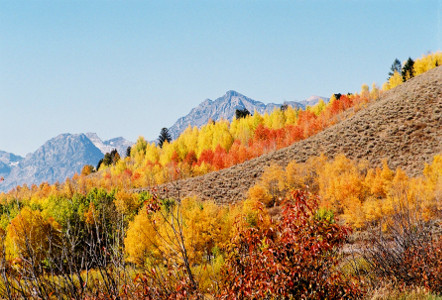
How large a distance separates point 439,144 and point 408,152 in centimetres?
384

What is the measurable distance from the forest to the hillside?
4.75m

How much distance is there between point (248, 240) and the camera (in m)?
6.93

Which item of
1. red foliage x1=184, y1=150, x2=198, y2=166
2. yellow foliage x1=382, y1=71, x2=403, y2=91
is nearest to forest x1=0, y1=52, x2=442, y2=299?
red foliage x1=184, y1=150, x2=198, y2=166

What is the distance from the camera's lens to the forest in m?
5.96

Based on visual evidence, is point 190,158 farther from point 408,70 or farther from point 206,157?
point 408,70

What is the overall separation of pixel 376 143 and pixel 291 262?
166ft

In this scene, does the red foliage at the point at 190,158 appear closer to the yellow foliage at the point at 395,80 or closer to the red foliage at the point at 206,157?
the red foliage at the point at 206,157

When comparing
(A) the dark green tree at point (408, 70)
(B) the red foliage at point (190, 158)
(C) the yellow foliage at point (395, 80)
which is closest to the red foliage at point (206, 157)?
(B) the red foliage at point (190, 158)

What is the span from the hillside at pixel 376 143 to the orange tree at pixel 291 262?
39.2m

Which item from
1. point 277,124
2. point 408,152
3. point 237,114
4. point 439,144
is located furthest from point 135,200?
point 237,114

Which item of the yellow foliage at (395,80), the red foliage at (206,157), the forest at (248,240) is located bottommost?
the forest at (248,240)

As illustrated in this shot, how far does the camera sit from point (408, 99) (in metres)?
61.1

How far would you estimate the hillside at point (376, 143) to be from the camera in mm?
47562

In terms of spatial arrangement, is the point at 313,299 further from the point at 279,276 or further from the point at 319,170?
the point at 319,170
